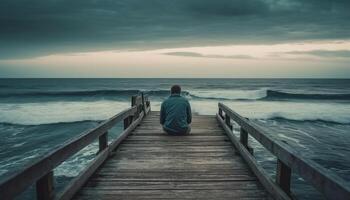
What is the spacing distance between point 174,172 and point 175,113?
2.99 meters

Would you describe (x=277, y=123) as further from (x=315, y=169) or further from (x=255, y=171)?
(x=315, y=169)

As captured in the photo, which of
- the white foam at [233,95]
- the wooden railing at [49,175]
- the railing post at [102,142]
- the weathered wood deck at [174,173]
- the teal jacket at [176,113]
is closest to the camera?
the wooden railing at [49,175]

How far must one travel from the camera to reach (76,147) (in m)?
3.82

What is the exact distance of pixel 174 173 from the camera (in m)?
4.82

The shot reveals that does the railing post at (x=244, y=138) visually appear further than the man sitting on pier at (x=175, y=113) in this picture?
No

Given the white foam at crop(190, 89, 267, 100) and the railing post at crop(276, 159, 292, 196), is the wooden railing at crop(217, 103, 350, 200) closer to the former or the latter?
the railing post at crop(276, 159, 292, 196)

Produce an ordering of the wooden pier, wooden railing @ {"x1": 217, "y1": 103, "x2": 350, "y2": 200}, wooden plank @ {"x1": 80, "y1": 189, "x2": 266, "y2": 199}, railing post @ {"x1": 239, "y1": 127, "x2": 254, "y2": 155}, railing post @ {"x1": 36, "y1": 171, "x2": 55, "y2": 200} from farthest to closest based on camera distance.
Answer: railing post @ {"x1": 239, "y1": 127, "x2": 254, "y2": 155}, wooden plank @ {"x1": 80, "y1": 189, "x2": 266, "y2": 199}, railing post @ {"x1": 36, "y1": 171, "x2": 55, "y2": 200}, the wooden pier, wooden railing @ {"x1": 217, "y1": 103, "x2": 350, "y2": 200}

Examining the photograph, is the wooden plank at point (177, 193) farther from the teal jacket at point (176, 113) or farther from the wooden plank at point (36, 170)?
the teal jacket at point (176, 113)

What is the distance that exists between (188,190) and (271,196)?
104 cm

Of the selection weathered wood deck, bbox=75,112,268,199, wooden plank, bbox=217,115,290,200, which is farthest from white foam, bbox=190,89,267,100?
wooden plank, bbox=217,115,290,200

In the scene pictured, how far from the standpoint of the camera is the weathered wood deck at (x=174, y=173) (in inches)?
156

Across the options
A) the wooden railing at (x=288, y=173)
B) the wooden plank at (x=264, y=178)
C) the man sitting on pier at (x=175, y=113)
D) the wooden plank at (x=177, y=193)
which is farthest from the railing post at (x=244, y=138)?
the wooden plank at (x=177, y=193)

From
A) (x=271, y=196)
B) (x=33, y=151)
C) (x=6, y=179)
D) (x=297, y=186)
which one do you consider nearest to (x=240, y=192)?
(x=271, y=196)

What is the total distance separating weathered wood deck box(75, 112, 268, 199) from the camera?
3965mm
